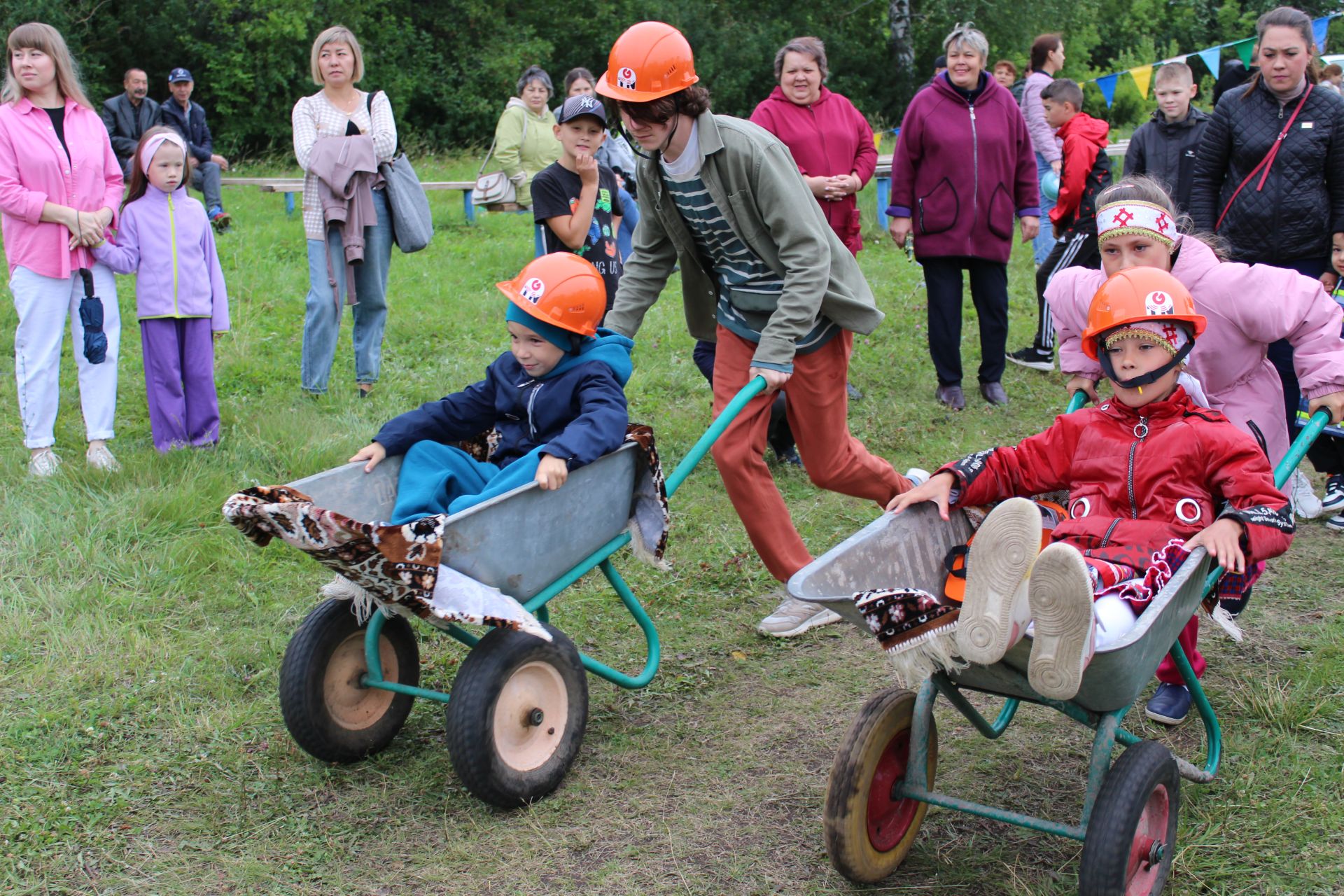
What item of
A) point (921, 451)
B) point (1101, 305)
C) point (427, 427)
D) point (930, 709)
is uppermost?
point (1101, 305)

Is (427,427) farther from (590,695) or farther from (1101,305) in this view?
(1101,305)

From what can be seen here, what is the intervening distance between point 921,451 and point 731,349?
95.4 inches

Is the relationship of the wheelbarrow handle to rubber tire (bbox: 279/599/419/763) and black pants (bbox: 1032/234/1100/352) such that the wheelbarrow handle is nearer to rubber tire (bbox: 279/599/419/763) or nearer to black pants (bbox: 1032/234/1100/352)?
rubber tire (bbox: 279/599/419/763)

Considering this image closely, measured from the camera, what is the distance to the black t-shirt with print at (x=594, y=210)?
19.9 ft

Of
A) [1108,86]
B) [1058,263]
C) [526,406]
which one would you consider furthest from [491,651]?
[1108,86]

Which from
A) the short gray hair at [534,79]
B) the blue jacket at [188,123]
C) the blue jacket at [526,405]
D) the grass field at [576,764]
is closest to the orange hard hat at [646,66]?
the blue jacket at [526,405]

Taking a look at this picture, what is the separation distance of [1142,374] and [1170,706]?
121cm

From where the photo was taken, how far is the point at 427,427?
361cm

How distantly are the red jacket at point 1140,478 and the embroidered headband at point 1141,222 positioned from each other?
636 mm

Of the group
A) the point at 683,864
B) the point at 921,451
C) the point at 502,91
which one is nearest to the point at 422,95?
the point at 502,91

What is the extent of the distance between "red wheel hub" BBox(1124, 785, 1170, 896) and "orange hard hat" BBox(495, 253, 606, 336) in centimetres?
196

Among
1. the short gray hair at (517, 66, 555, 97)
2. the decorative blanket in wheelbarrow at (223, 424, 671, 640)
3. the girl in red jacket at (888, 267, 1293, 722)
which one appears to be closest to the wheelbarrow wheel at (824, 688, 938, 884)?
the girl in red jacket at (888, 267, 1293, 722)

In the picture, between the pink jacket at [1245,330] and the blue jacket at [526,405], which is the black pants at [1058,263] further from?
the blue jacket at [526,405]

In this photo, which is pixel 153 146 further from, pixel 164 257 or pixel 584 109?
pixel 584 109
